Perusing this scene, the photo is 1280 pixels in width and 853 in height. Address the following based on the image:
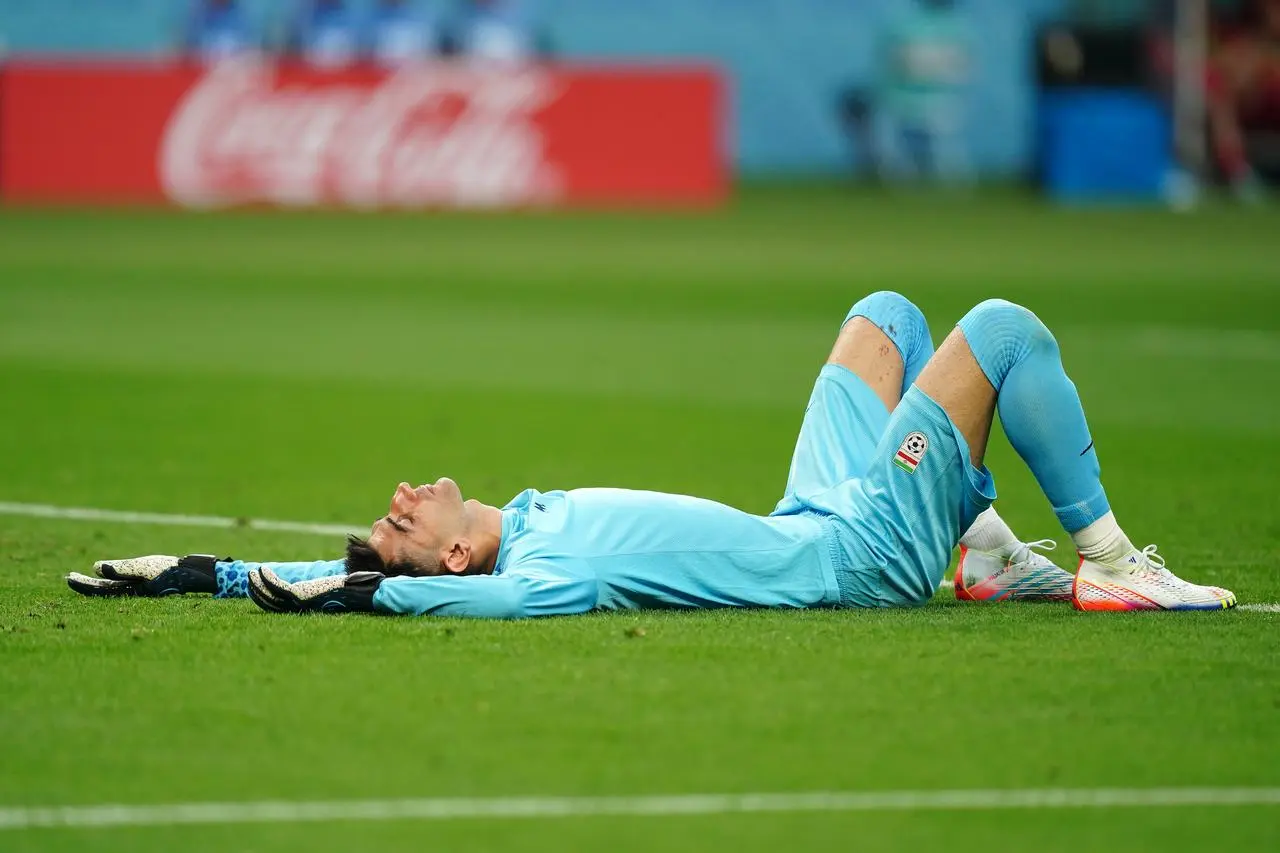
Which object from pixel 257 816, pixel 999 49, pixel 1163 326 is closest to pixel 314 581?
pixel 257 816

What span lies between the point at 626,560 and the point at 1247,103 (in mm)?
30310

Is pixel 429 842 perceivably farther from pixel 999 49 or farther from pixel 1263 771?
pixel 999 49

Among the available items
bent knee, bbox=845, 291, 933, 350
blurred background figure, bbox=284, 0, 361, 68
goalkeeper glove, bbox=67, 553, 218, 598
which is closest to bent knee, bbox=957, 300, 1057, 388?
bent knee, bbox=845, 291, 933, 350

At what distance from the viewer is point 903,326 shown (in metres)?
7.31

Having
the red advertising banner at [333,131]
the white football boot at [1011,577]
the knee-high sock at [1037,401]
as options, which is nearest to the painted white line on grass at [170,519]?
the white football boot at [1011,577]

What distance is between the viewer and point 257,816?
481cm

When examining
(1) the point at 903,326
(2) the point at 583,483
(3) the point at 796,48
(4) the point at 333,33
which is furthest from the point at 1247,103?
(1) the point at 903,326

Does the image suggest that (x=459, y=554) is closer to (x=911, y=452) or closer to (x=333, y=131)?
(x=911, y=452)

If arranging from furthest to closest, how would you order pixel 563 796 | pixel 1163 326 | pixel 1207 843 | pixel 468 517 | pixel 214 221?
1. pixel 214 221
2. pixel 1163 326
3. pixel 468 517
4. pixel 563 796
5. pixel 1207 843

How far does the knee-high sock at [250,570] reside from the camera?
7.19 m

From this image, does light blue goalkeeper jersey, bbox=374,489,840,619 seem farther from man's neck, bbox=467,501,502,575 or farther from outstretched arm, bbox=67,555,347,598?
outstretched arm, bbox=67,555,347,598

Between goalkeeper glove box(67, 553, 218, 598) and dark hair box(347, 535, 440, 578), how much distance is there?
672 mm

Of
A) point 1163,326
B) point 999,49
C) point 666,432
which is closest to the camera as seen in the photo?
point 666,432

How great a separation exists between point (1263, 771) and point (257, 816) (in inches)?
91.5
